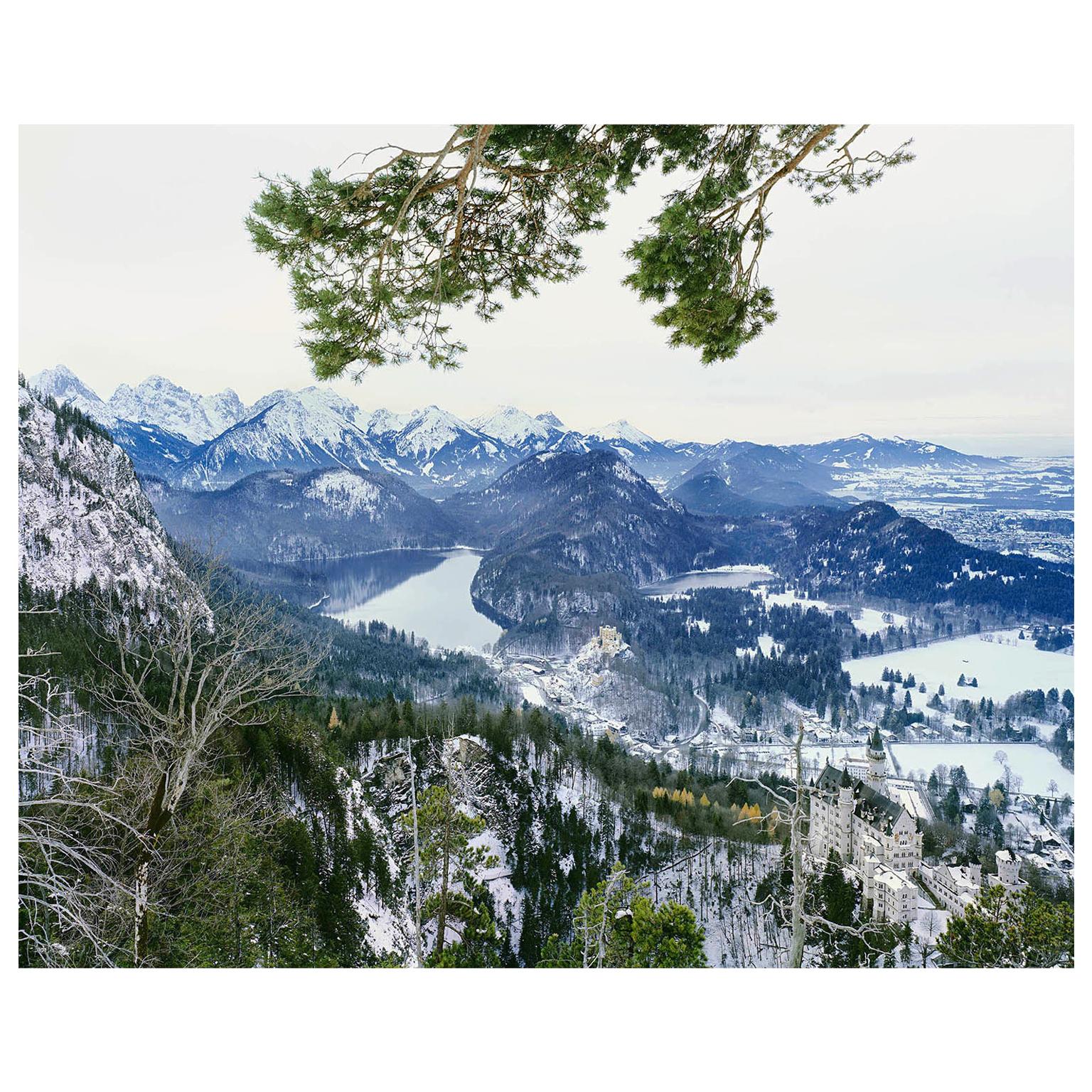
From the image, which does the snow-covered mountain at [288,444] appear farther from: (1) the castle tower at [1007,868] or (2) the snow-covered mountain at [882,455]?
(1) the castle tower at [1007,868]

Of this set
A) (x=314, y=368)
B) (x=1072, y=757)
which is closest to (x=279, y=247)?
(x=314, y=368)

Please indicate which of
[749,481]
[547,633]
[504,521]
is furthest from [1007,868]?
[504,521]

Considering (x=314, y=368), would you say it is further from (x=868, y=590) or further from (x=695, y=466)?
(x=868, y=590)

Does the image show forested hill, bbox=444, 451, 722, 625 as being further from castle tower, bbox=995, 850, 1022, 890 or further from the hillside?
castle tower, bbox=995, 850, 1022, 890

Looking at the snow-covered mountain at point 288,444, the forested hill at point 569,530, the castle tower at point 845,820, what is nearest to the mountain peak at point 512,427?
the forested hill at point 569,530

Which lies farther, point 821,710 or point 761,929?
point 821,710

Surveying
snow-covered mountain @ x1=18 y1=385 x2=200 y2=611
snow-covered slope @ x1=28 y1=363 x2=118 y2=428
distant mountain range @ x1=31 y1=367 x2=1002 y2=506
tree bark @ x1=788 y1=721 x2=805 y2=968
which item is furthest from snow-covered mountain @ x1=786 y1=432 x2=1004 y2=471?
snow-covered slope @ x1=28 y1=363 x2=118 y2=428
